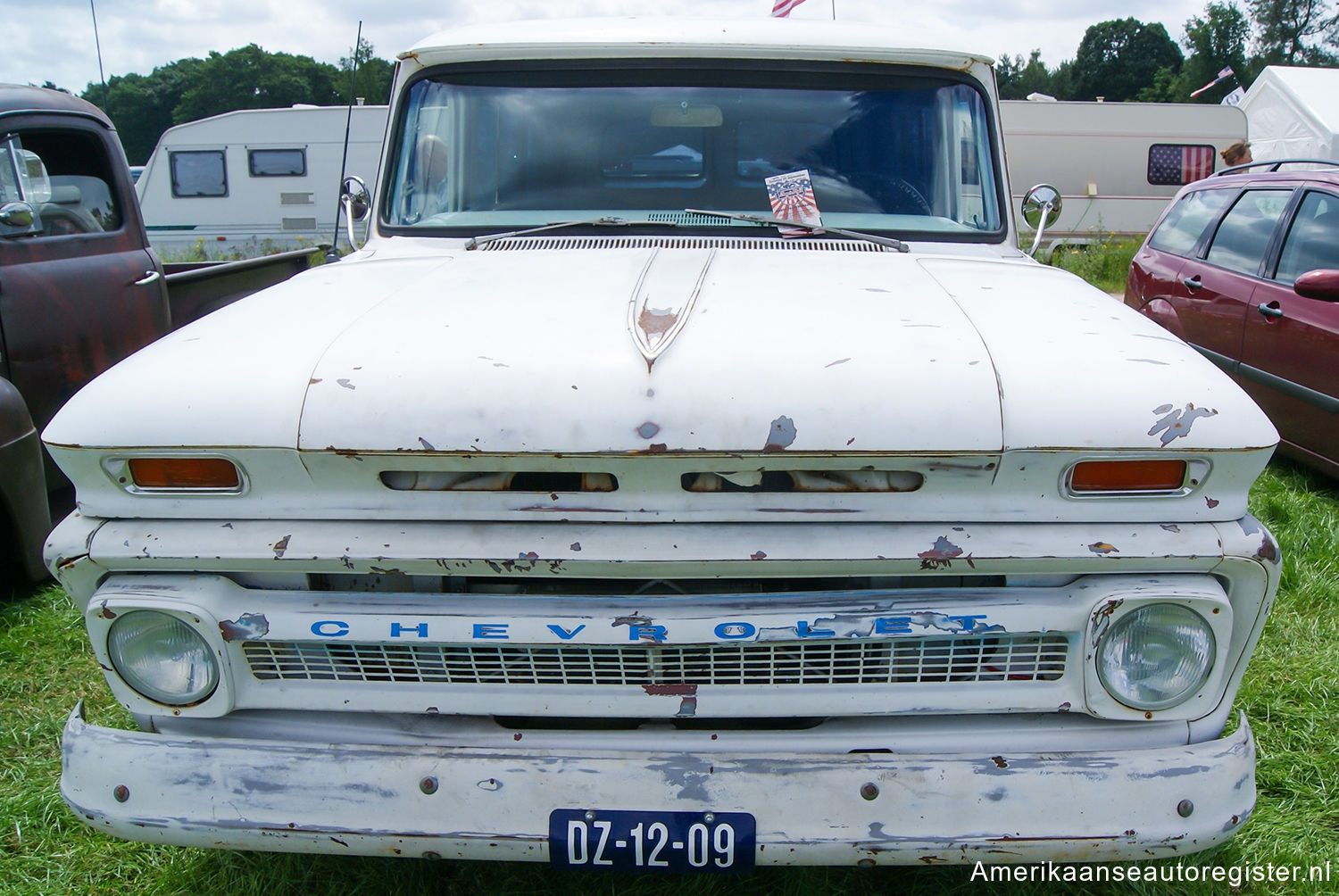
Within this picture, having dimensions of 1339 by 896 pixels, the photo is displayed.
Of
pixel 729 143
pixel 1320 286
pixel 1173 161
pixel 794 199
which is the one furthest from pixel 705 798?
pixel 1173 161

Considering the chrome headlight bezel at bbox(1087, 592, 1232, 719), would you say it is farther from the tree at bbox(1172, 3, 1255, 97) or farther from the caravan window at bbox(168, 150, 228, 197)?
the tree at bbox(1172, 3, 1255, 97)

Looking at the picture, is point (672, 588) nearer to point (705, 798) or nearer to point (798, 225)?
point (705, 798)

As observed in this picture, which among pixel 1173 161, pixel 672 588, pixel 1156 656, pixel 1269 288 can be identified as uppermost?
pixel 1173 161

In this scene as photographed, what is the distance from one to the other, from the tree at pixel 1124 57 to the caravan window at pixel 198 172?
5621 centimetres

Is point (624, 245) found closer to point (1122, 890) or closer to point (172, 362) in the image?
point (172, 362)

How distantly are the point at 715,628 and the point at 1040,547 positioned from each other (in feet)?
1.85

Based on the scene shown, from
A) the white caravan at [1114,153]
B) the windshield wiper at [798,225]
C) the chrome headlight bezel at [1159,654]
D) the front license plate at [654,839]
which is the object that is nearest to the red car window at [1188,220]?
the windshield wiper at [798,225]

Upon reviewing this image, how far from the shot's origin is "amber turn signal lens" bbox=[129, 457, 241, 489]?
165cm

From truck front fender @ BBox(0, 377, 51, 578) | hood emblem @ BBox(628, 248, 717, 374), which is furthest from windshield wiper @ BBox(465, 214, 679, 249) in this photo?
truck front fender @ BBox(0, 377, 51, 578)

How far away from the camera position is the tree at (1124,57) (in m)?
58.3

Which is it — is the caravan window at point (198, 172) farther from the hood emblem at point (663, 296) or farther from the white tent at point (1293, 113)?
the white tent at point (1293, 113)

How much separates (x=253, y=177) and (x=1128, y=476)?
15.2 meters

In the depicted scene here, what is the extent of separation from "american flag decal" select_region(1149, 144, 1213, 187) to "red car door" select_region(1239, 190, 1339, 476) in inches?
419

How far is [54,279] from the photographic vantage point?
3.93 metres
